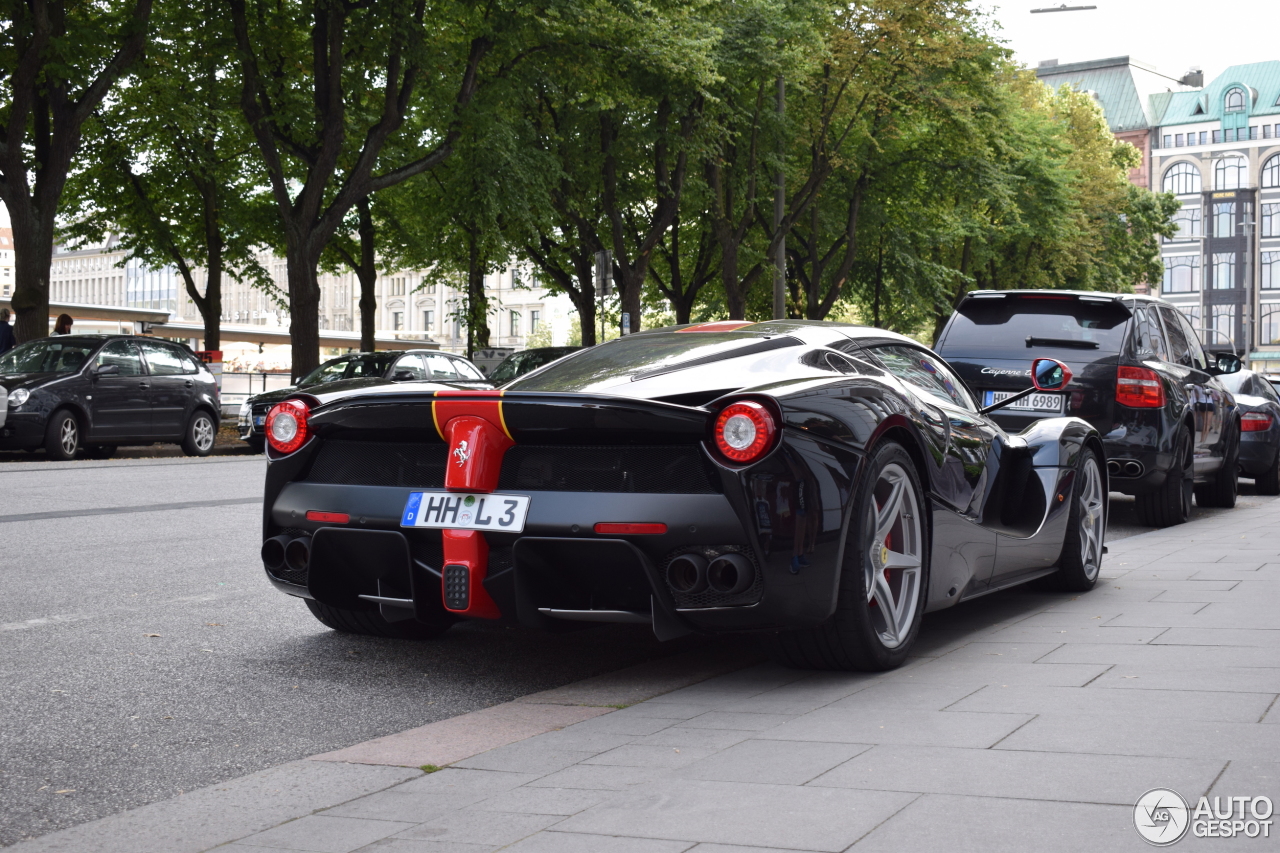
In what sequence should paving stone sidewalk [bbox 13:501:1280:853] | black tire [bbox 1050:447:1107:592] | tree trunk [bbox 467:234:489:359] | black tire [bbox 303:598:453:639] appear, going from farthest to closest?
tree trunk [bbox 467:234:489:359]
black tire [bbox 1050:447:1107:592]
black tire [bbox 303:598:453:639]
paving stone sidewalk [bbox 13:501:1280:853]

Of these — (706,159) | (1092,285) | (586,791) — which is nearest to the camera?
(586,791)

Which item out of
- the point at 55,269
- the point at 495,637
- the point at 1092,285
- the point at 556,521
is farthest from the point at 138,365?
the point at 55,269

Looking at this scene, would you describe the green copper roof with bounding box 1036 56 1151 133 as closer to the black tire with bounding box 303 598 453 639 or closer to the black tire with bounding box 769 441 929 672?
the black tire with bounding box 769 441 929 672

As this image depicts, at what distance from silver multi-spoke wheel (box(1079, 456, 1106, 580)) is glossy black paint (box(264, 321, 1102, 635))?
60.4 inches

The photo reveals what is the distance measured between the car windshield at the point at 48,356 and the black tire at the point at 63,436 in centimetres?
66

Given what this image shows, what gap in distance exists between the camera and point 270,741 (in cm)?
422

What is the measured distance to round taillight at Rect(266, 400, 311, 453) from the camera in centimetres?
522

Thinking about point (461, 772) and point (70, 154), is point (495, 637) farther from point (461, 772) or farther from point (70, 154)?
point (70, 154)

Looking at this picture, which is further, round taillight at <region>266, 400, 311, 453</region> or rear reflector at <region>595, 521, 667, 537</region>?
round taillight at <region>266, 400, 311, 453</region>

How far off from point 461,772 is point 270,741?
786 mm

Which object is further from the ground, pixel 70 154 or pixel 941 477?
pixel 70 154

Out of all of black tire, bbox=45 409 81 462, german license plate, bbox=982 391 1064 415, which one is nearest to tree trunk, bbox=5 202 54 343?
black tire, bbox=45 409 81 462

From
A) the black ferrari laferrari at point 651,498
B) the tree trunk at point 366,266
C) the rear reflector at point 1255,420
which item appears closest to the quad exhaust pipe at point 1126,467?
the rear reflector at point 1255,420

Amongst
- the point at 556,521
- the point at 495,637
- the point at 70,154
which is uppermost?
the point at 70,154
